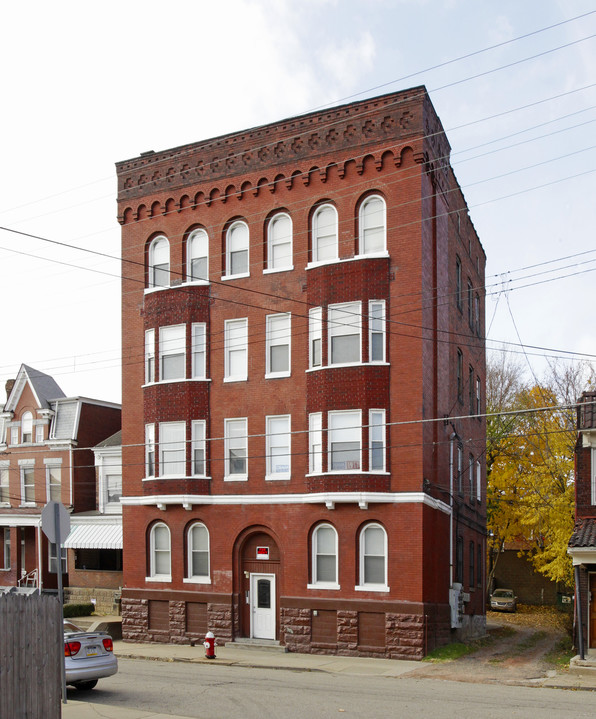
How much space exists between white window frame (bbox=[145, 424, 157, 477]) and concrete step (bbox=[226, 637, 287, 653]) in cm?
625

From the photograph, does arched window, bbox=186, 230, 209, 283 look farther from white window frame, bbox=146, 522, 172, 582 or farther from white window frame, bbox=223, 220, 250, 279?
white window frame, bbox=146, 522, 172, 582

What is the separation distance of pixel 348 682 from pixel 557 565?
55.3 feet

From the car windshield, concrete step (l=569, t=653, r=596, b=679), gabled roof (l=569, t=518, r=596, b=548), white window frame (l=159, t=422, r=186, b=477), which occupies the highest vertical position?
white window frame (l=159, t=422, r=186, b=477)

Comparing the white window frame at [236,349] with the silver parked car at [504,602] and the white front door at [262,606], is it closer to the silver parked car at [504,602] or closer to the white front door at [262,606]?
the white front door at [262,606]

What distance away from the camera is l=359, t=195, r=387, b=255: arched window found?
27.6 m

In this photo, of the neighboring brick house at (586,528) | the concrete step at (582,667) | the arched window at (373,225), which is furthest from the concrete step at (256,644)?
the arched window at (373,225)

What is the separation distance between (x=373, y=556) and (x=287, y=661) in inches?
156

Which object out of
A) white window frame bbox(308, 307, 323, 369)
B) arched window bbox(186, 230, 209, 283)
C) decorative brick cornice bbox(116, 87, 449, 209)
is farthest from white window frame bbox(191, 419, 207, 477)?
decorative brick cornice bbox(116, 87, 449, 209)

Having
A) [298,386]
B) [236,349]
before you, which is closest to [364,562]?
[298,386]

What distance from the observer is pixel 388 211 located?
89.9ft

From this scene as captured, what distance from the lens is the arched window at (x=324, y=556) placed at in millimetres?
27219

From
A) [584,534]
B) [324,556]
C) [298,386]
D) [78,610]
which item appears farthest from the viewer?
[78,610]

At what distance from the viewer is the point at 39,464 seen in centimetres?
4388

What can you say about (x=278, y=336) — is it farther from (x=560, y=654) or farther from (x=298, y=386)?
(x=560, y=654)
